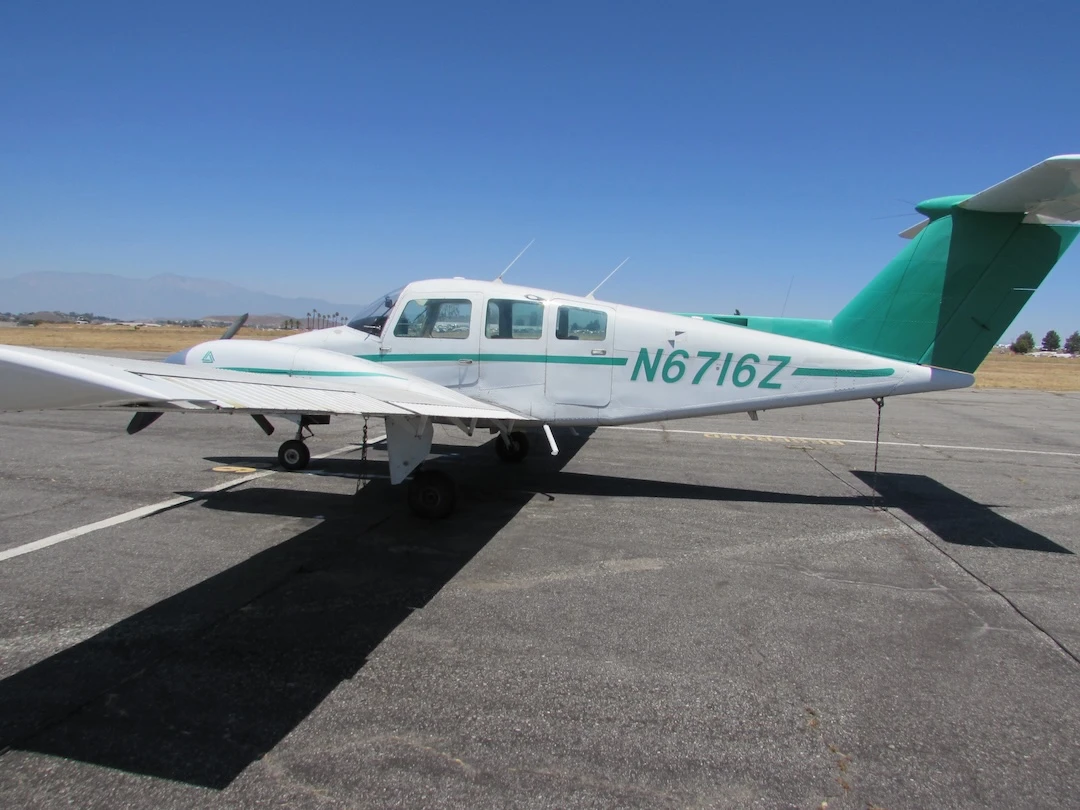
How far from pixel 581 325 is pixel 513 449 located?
273 centimetres

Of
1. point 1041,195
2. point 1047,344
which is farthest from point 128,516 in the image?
point 1047,344

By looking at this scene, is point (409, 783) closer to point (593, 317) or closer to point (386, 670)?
point (386, 670)

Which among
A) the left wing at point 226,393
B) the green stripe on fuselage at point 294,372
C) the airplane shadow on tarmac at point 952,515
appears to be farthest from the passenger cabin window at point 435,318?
the airplane shadow on tarmac at point 952,515

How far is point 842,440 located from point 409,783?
11891 mm

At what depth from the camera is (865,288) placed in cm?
773

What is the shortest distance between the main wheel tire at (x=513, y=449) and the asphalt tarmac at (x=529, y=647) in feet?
5.71

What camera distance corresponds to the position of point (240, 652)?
12.4ft

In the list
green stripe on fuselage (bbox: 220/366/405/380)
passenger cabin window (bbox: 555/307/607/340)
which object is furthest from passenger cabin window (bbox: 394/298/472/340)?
passenger cabin window (bbox: 555/307/607/340)

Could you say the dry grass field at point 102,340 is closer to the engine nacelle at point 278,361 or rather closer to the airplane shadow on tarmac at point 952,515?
the engine nacelle at point 278,361

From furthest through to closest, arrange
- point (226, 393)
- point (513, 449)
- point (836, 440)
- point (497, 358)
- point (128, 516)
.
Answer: point (836, 440) → point (513, 449) → point (497, 358) → point (128, 516) → point (226, 393)

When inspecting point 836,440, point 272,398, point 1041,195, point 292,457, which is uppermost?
point 1041,195

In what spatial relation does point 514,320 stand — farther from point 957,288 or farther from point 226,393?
point 957,288

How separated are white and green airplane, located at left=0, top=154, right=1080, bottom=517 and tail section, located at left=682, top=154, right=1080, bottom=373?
14 millimetres

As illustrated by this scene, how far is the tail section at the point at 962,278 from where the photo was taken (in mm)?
6699
